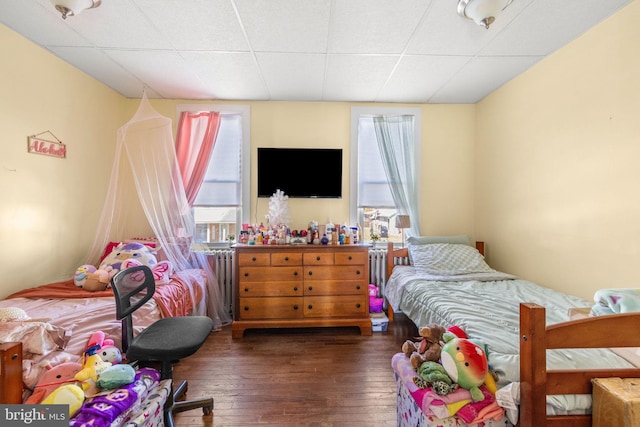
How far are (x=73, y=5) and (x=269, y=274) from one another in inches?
100

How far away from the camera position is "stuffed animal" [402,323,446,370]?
1.41 meters

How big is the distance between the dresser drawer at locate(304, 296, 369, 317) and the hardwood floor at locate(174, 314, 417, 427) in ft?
0.73

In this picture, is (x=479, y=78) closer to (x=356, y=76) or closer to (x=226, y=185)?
(x=356, y=76)

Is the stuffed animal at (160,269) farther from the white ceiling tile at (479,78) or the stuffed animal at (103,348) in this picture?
the white ceiling tile at (479,78)

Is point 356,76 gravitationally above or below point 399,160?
above

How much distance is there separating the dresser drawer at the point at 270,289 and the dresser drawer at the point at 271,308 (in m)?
0.04

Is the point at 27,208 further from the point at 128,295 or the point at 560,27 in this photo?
the point at 560,27

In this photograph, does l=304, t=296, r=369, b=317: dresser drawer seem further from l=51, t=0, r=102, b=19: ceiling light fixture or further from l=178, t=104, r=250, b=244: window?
l=51, t=0, r=102, b=19: ceiling light fixture

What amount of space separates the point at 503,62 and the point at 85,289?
14.2ft

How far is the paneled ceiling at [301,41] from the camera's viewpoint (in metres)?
1.85

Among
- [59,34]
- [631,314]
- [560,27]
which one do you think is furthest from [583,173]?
[59,34]

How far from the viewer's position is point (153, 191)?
2654 millimetres

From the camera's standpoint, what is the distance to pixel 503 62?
2.52 meters

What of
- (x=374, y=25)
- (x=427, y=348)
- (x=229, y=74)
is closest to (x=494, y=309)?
(x=427, y=348)
